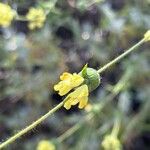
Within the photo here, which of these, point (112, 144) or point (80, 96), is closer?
point (80, 96)

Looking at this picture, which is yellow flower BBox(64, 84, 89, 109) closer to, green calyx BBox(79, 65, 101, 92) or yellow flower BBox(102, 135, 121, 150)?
green calyx BBox(79, 65, 101, 92)

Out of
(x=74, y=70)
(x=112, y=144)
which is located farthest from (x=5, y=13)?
(x=74, y=70)

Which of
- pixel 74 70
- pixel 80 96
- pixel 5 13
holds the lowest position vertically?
pixel 74 70

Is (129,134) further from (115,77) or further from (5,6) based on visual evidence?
(5,6)

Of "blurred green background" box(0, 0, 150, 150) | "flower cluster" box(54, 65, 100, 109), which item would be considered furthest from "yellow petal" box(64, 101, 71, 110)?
"blurred green background" box(0, 0, 150, 150)

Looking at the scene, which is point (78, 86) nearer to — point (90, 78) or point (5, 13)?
point (90, 78)

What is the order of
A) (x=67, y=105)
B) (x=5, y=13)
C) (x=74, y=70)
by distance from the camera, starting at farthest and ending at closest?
(x=74, y=70) → (x=5, y=13) → (x=67, y=105)

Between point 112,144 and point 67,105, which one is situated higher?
point 67,105

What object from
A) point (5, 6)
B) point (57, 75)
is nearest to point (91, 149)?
point (57, 75)
